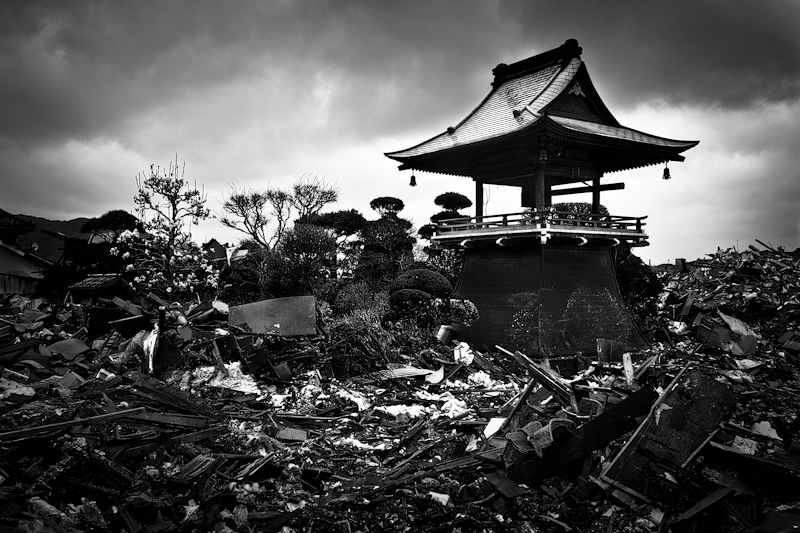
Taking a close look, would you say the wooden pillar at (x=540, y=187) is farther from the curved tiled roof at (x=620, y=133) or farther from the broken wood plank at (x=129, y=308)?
the broken wood plank at (x=129, y=308)

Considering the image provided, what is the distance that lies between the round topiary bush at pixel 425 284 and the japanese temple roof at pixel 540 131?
4.08 metres

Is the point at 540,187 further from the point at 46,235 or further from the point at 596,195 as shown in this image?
the point at 46,235

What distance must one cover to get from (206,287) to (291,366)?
40.6 feet

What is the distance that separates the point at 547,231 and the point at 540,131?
2.86m

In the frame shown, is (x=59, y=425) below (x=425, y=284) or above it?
below

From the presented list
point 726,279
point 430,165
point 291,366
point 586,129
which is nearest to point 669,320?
point 726,279

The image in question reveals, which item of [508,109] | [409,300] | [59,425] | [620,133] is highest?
[508,109]

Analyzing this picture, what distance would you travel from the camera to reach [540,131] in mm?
14586

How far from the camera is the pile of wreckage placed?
222 inches

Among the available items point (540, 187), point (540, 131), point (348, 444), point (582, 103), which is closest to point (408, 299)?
point (540, 187)

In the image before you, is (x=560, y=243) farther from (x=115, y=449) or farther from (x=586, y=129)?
(x=115, y=449)

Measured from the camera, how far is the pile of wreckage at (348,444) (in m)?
5.65

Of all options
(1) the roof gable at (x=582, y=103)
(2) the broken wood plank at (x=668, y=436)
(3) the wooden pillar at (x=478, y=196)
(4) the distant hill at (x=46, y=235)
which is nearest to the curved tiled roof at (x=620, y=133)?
(1) the roof gable at (x=582, y=103)

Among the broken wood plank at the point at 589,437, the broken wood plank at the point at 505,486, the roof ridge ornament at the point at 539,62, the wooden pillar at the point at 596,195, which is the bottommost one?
the broken wood plank at the point at 505,486
